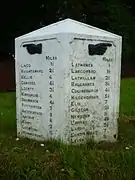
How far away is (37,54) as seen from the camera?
7.04m

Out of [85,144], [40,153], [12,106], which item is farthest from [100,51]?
[12,106]

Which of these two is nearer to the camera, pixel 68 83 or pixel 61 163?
pixel 61 163

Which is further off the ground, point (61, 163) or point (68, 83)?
point (68, 83)

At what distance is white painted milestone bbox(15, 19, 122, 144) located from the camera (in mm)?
6633

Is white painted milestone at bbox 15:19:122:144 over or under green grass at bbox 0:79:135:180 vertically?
over

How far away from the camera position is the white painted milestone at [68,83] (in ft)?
21.8

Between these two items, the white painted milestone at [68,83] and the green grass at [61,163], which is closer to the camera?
the green grass at [61,163]

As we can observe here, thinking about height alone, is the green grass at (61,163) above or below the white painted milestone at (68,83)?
below

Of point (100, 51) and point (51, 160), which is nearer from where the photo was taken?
point (51, 160)

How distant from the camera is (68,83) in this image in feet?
21.6

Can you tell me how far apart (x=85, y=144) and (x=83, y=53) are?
1226mm

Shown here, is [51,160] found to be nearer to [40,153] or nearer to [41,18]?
[40,153]

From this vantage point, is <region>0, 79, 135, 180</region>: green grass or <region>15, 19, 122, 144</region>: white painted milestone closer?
<region>0, 79, 135, 180</region>: green grass

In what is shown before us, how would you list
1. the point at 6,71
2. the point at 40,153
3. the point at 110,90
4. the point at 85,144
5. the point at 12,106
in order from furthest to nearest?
the point at 6,71
the point at 12,106
the point at 110,90
the point at 85,144
the point at 40,153
